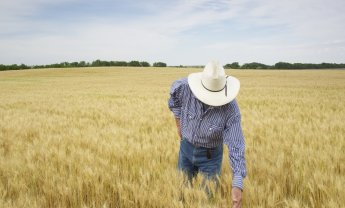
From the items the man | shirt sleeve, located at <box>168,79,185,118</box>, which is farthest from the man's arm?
shirt sleeve, located at <box>168,79,185,118</box>

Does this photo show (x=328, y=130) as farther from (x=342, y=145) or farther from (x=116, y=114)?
(x=116, y=114)

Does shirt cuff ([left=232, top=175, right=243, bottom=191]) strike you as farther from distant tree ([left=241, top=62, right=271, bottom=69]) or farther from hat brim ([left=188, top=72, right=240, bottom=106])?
distant tree ([left=241, top=62, right=271, bottom=69])

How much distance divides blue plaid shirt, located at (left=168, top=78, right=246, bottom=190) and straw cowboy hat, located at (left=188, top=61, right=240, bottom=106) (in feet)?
0.45

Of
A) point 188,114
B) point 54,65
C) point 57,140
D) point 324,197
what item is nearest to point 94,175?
point 188,114

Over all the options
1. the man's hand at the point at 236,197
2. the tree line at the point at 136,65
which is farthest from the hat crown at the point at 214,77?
the tree line at the point at 136,65

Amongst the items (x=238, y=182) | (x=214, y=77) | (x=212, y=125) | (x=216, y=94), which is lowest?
(x=238, y=182)

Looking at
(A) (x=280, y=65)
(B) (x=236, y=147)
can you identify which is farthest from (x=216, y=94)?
(A) (x=280, y=65)

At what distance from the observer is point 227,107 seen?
8.39 feet

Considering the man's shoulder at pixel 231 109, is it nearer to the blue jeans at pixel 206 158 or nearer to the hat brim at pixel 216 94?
the hat brim at pixel 216 94

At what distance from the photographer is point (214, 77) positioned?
2.44 meters

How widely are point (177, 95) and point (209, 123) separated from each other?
1.89ft

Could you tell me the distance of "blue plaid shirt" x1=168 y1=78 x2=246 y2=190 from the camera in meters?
2.28

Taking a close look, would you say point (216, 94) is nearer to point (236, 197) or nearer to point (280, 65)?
point (236, 197)

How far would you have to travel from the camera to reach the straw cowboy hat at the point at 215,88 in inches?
95.0
